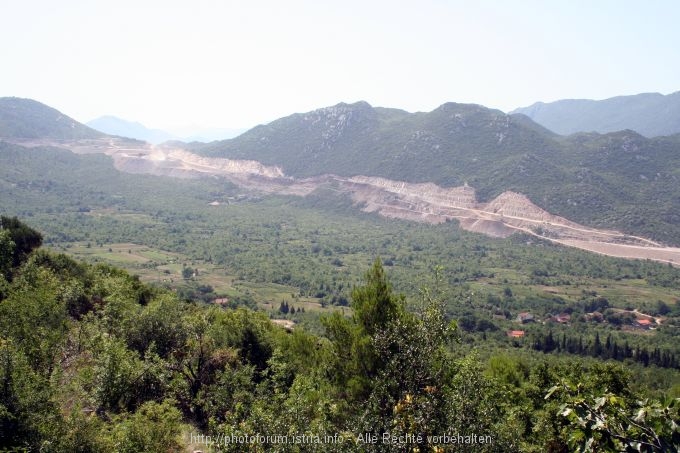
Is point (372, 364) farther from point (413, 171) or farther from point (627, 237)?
point (413, 171)

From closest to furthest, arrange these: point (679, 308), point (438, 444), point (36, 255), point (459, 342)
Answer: point (438, 444), point (459, 342), point (36, 255), point (679, 308)

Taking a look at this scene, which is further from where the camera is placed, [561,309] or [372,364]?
[561,309]

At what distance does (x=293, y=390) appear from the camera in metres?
15.5

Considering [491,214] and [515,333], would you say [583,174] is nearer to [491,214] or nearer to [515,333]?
[491,214]

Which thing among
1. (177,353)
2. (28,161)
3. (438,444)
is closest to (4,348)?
(177,353)

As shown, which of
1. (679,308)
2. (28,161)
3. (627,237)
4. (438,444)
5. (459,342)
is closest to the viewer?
(438,444)

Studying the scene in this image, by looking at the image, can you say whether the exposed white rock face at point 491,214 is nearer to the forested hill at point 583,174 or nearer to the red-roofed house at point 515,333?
the forested hill at point 583,174

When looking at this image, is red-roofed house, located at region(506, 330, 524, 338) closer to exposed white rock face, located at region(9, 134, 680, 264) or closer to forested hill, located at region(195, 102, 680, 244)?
exposed white rock face, located at region(9, 134, 680, 264)

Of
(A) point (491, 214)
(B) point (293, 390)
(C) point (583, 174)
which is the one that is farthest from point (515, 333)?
(C) point (583, 174)

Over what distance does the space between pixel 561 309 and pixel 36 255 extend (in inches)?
3596

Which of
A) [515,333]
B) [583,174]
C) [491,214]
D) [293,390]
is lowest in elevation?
[515,333]

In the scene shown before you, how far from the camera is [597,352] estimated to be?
6775 cm

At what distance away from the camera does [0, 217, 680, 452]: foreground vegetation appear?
10414mm

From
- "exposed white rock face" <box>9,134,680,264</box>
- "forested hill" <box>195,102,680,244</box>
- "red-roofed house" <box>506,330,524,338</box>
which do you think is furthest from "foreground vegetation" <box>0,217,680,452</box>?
"forested hill" <box>195,102,680,244</box>
